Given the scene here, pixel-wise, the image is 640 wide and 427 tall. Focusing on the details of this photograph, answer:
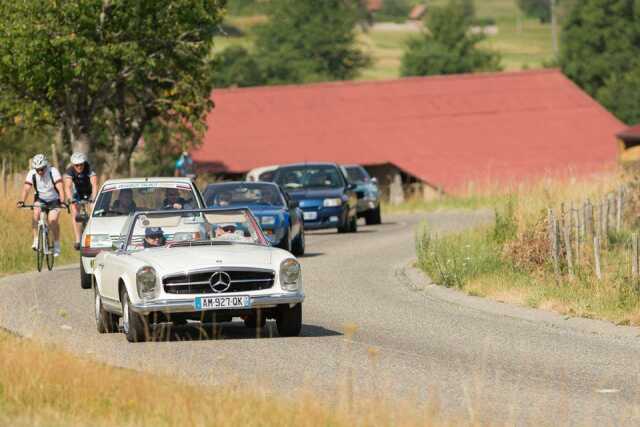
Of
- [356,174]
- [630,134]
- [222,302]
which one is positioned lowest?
[630,134]

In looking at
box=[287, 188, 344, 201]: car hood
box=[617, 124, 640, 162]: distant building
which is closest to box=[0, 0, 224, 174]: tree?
box=[287, 188, 344, 201]: car hood

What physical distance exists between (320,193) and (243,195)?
6.35 metres

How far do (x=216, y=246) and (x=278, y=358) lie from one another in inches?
86.9

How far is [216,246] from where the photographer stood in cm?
1573

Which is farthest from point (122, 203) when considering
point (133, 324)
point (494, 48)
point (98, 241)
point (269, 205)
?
point (494, 48)

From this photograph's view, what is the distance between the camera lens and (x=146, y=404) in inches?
399

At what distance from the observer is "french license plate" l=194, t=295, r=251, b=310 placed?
14719 millimetres

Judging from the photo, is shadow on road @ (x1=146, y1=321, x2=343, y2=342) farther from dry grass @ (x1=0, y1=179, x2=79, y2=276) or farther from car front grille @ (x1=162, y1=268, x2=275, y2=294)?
dry grass @ (x1=0, y1=179, x2=79, y2=276)

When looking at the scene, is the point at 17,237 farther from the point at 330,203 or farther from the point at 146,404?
the point at 146,404

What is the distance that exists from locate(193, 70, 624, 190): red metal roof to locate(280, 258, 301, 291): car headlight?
57338 mm

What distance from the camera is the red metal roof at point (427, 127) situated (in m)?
75.9

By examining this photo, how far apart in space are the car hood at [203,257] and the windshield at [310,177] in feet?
64.8

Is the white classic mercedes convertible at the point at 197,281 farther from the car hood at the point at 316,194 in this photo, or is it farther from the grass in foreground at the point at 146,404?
the car hood at the point at 316,194

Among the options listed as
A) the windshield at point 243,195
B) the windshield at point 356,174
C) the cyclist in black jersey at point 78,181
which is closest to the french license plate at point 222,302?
the cyclist in black jersey at point 78,181
